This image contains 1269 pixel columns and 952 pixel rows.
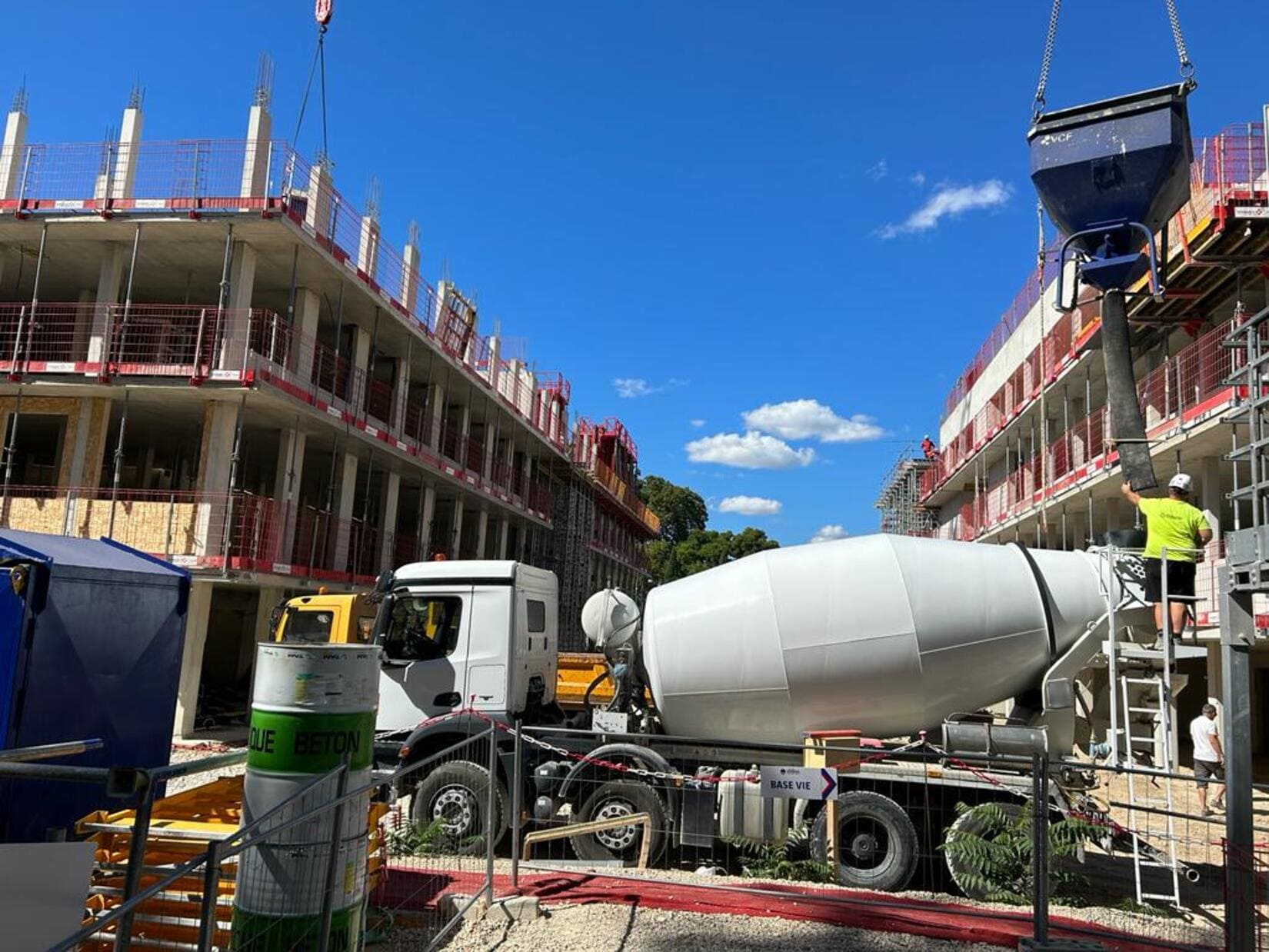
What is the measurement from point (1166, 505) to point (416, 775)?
309 inches

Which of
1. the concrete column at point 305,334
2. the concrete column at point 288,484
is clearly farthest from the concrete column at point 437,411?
the concrete column at point 288,484

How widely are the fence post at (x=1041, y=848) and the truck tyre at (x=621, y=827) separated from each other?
3.47 metres

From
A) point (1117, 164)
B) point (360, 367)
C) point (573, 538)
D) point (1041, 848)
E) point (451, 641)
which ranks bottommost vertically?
point (1041, 848)

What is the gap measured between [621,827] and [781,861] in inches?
60.5

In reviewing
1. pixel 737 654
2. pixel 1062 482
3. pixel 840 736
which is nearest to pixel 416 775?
pixel 737 654

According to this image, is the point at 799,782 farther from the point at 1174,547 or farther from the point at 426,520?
the point at 426,520

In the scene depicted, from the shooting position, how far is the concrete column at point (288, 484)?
16.5 m

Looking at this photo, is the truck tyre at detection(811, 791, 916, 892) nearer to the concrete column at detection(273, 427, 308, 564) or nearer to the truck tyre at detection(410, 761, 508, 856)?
the truck tyre at detection(410, 761, 508, 856)

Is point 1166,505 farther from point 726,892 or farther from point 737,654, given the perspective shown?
point 726,892

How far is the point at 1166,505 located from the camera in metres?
7.77

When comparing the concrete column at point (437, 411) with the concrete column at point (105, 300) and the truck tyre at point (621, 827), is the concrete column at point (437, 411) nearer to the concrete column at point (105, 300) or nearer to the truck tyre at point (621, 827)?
the concrete column at point (105, 300)

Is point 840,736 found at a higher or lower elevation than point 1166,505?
lower

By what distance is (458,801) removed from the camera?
8445 millimetres

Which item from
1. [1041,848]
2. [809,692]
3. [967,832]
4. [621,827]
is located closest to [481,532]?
[621,827]
